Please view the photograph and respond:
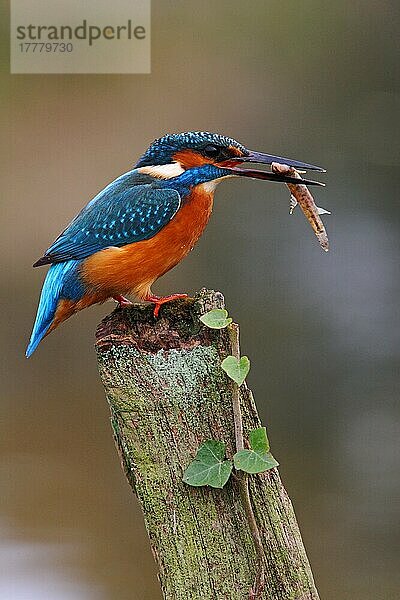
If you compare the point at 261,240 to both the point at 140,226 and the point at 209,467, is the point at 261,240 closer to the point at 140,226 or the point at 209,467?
the point at 140,226

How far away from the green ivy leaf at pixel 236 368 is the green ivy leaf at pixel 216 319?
0.05 metres

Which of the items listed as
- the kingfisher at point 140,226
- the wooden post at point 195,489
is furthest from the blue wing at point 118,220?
the wooden post at point 195,489

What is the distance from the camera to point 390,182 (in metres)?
5.91

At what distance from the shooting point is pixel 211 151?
1809 mm

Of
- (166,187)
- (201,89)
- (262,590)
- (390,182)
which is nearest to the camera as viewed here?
(262,590)

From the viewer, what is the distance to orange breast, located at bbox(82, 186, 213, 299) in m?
1.84

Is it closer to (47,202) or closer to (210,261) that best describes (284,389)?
(210,261)

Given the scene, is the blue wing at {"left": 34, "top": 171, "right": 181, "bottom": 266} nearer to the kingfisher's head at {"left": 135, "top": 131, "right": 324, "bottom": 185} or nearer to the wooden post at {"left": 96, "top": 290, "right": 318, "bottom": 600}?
the kingfisher's head at {"left": 135, "top": 131, "right": 324, "bottom": 185}

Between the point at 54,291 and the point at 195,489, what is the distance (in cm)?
51

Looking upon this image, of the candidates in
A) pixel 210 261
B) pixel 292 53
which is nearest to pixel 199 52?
pixel 292 53

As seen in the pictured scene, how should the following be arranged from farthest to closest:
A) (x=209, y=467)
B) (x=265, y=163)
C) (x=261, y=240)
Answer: (x=261, y=240), (x=265, y=163), (x=209, y=467)

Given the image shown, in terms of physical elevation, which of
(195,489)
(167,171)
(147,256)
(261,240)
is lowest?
(195,489)

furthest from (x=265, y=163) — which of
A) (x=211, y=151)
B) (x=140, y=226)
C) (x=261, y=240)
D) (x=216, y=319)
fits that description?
(x=261, y=240)

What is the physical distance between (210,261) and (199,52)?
1029 millimetres
